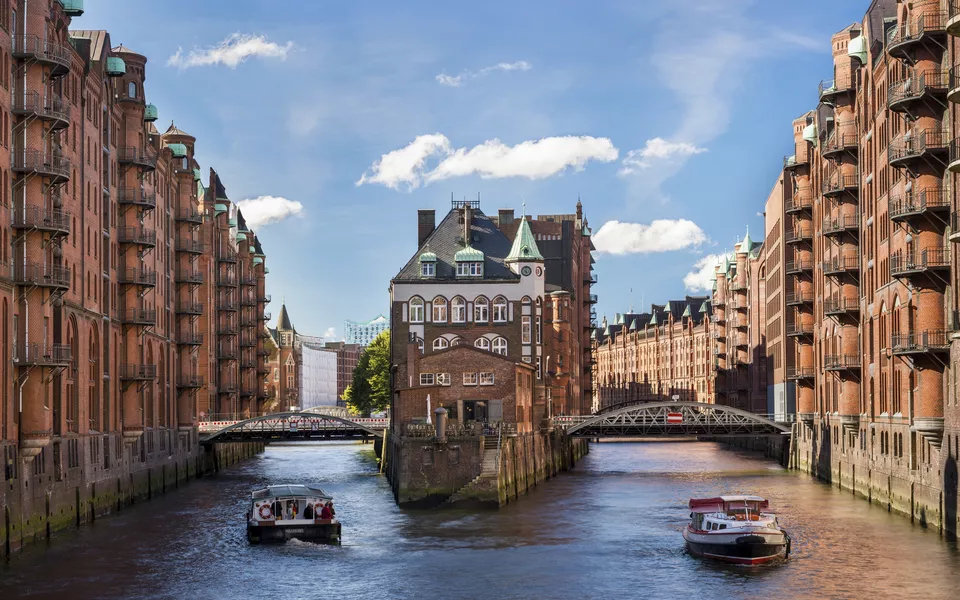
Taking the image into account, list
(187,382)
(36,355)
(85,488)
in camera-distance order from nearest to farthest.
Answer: (36,355) < (85,488) < (187,382)

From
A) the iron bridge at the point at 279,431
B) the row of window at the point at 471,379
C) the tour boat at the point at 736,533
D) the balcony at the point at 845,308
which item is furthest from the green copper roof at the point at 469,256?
the tour boat at the point at 736,533

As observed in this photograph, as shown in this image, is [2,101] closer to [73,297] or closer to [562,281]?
[73,297]

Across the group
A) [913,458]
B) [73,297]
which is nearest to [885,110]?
[913,458]

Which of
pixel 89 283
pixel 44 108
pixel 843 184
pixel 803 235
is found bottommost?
pixel 89 283

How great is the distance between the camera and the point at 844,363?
85125mm

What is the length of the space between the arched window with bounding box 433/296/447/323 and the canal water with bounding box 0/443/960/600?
80.3 feet

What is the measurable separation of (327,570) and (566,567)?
9.85 metres

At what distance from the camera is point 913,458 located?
6644cm

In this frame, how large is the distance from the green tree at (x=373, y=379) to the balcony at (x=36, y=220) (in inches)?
3762

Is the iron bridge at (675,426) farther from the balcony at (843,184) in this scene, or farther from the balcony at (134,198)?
the balcony at (134,198)

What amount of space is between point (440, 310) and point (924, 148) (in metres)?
57.3

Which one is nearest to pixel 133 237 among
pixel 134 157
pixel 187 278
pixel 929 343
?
pixel 134 157

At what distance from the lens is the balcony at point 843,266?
85375 millimetres

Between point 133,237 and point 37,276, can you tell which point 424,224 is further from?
point 37,276
